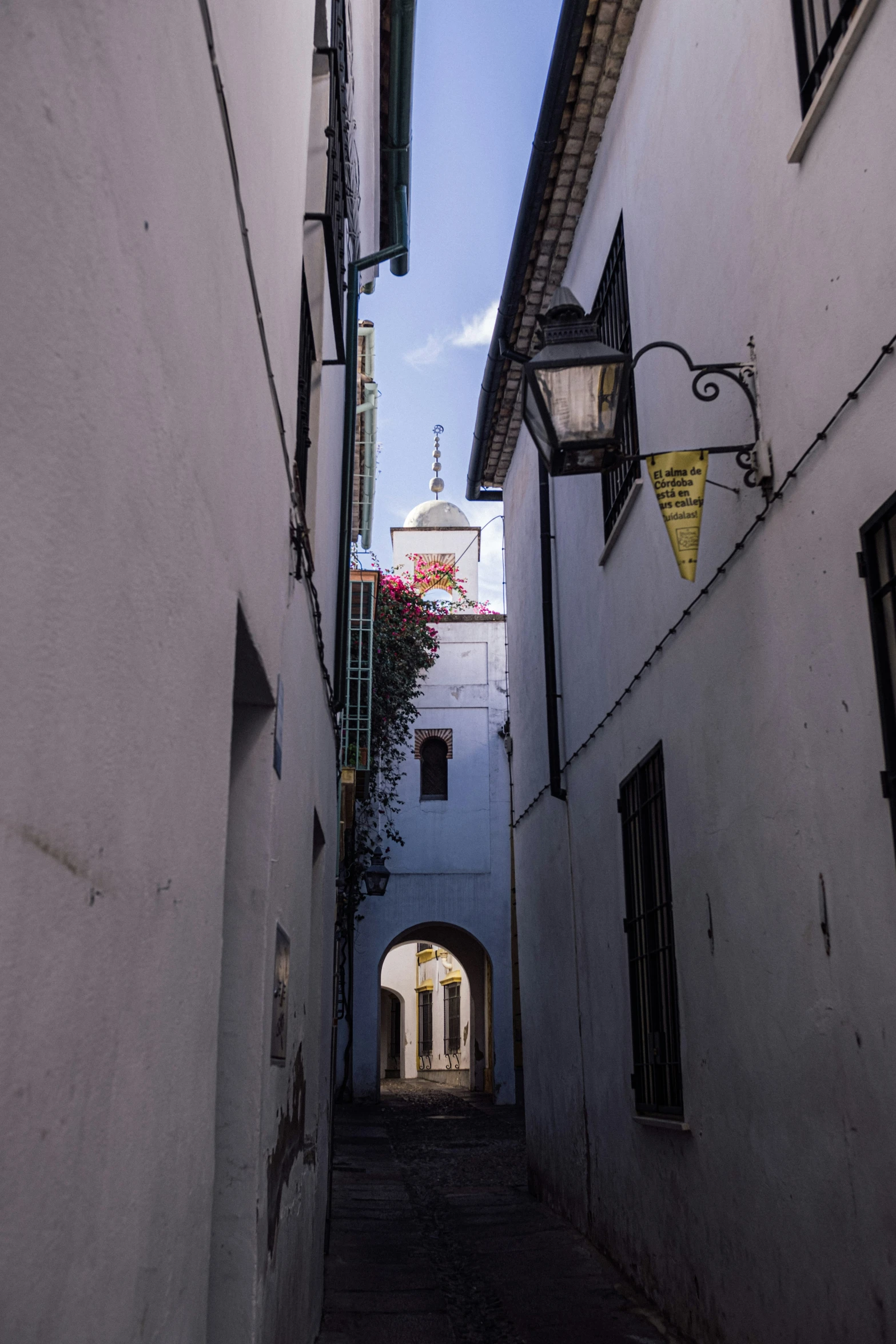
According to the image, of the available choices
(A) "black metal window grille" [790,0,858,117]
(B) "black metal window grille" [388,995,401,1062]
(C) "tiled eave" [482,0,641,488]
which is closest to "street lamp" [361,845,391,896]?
(C) "tiled eave" [482,0,641,488]

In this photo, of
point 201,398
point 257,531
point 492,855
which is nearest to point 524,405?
point 257,531

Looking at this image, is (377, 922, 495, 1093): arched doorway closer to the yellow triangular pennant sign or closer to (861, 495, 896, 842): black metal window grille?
the yellow triangular pennant sign

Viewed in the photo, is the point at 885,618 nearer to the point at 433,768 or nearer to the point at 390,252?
the point at 390,252

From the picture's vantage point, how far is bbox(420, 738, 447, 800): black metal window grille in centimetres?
2028

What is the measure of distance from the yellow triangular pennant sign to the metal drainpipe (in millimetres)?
4466

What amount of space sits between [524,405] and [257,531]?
2155 millimetres

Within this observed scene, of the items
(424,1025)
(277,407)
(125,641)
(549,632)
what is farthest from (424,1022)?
(125,641)

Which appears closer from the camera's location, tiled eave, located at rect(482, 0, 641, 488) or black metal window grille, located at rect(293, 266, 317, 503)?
black metal window grille, located at rect(293, 266, 317, 503)

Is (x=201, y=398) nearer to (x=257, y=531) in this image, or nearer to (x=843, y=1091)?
(x=257, y=531)

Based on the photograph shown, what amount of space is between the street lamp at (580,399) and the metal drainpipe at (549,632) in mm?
4394

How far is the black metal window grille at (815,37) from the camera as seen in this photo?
3727 mm

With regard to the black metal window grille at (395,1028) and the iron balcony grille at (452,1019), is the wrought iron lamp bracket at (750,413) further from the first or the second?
the black metal window grille at (395,1028)

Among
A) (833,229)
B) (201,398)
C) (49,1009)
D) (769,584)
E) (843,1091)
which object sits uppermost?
(833,229)

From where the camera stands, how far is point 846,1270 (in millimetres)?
3582
